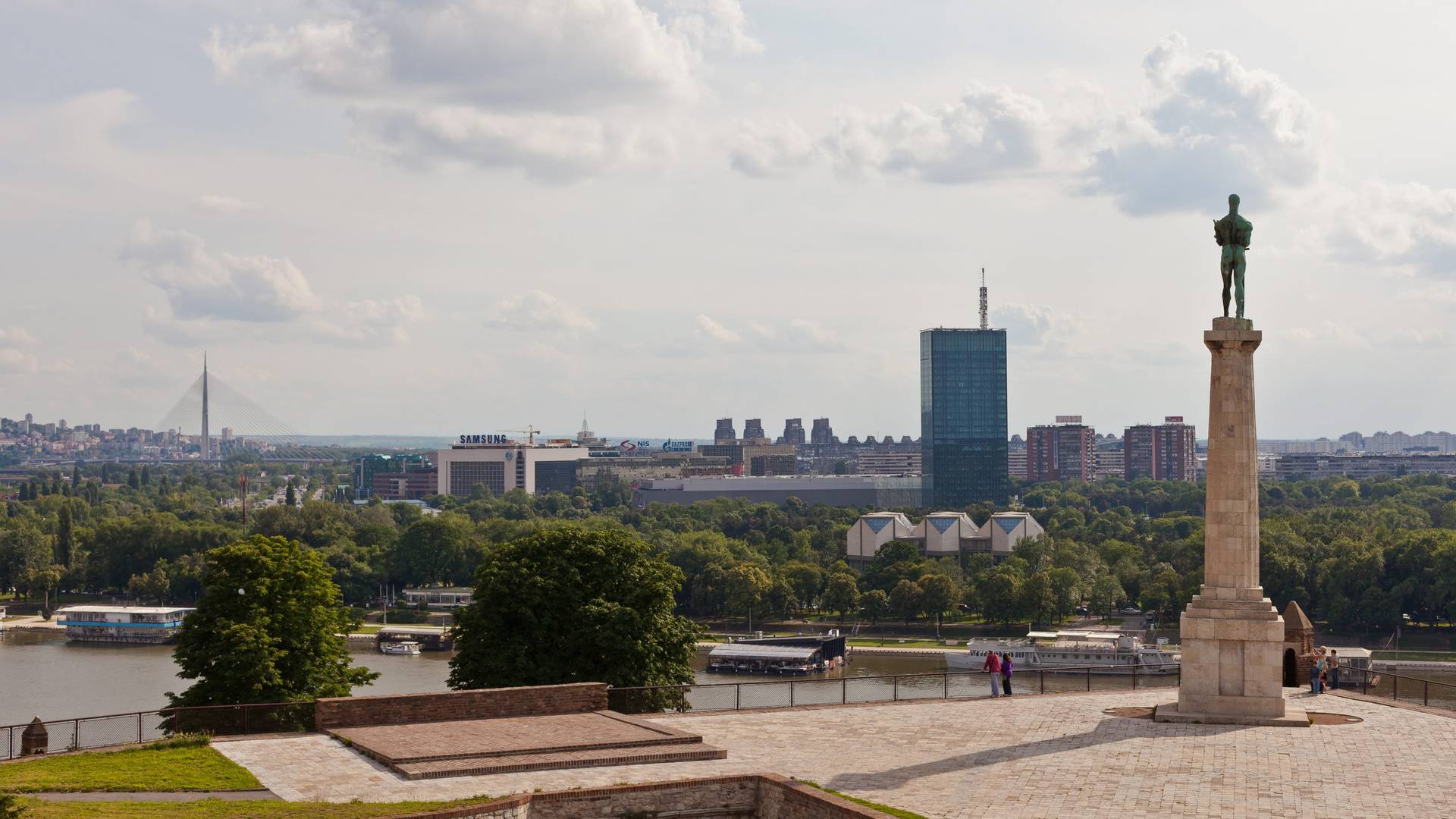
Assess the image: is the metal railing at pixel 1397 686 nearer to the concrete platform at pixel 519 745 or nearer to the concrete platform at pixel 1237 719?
the concrete platform at pixel 1237 719

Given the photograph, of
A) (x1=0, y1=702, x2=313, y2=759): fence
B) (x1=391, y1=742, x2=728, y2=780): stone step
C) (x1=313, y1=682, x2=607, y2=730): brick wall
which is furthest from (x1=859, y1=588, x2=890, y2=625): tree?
(x1=391, y1=742, x2=728, y2=780): stone step

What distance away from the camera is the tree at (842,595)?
106 m

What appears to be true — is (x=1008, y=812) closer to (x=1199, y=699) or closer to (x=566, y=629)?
(x=1199, y=699)

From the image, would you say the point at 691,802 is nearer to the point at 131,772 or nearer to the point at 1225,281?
the point at 131,772

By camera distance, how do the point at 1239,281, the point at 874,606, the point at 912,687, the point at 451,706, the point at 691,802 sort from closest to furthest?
1. the point at 691,802
2. the point at 451,706
3. the point at 1239,281
4. the point at 912,687
5. the point at 874,606

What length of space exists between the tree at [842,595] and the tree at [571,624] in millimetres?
65139

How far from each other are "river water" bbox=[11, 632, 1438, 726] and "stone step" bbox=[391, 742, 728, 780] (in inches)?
981

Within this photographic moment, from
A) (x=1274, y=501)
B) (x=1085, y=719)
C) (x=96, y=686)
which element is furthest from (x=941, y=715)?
(x=1274, y=501)

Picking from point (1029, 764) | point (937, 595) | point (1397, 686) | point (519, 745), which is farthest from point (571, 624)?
point (937, 595)

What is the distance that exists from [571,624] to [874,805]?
1884 centimetres

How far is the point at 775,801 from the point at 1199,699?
11132mm

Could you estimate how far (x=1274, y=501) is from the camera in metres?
184

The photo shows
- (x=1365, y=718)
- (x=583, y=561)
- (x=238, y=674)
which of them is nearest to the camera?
(x=1365, y=718)

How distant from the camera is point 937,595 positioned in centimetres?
10281
